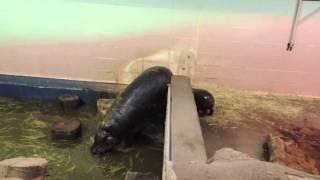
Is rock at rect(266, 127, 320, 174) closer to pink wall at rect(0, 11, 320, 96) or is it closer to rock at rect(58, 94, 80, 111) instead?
pink wall at rect(0, 11, 320, 96)

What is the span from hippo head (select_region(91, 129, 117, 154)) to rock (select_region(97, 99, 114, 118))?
450 mm

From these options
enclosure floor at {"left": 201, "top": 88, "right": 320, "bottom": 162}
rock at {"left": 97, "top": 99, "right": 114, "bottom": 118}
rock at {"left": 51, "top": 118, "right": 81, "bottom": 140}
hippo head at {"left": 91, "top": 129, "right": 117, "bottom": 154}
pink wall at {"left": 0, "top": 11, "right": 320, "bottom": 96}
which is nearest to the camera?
enclosure floor at {"left": 201, "top": 88, "right": 320, "bottom": 162}

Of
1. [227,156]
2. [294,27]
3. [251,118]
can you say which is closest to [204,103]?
[251,118]

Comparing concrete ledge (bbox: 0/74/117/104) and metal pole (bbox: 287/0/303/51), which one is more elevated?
metal pole (bbox: 287/0/303/51)

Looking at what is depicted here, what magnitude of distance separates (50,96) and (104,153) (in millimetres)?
1268

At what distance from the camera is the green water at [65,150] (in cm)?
300

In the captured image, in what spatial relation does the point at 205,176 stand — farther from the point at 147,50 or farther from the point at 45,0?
the point at 45,0

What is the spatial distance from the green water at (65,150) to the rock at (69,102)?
0.09 metres

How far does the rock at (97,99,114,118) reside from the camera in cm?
366

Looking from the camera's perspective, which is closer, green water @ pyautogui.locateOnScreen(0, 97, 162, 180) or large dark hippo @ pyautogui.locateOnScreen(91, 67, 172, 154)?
green water @ pyautogui.locateOnScreen(0, 97, 162, 180)

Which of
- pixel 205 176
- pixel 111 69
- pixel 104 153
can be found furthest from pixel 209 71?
pixel 205 176

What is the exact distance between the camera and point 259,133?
3.06 meters

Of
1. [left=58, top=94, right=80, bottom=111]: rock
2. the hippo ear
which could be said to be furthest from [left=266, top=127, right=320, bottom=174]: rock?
[left=58, top=94, right=80, bottom=111]: rock

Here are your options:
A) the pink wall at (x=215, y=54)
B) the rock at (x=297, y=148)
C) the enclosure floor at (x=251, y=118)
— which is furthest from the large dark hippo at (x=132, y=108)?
the rock at (x=297, y=148)
